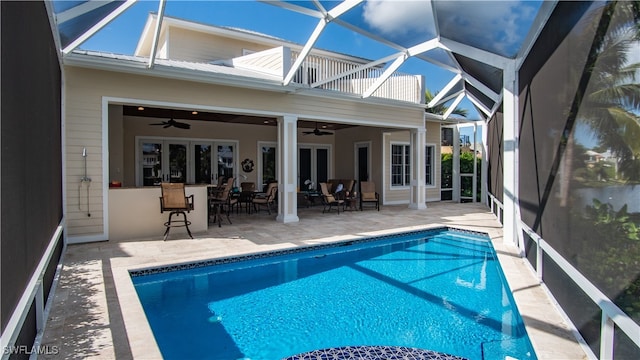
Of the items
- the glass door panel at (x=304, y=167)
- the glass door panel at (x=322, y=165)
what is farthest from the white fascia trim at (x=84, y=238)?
the glass door panel at (x=322, y=165)

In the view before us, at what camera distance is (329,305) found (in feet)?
13.7

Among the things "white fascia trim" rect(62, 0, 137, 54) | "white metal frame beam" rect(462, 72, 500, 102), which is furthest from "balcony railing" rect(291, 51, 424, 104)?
"white fascia trim" rect(62, 0, 137, 54)

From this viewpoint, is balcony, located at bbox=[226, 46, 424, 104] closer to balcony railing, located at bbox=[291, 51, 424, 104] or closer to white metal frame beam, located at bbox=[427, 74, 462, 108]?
balcony railing, located at bbox=[291, 51, 424, 104]

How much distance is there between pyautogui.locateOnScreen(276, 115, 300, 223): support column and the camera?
28.1 ft

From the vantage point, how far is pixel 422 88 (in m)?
11.1

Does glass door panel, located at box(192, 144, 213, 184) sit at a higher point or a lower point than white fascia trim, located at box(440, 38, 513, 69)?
lower

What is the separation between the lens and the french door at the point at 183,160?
34.6ft

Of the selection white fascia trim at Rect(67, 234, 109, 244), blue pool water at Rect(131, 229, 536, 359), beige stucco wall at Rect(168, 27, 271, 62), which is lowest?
blue pool water at Rect(131, 229, 536, 359)

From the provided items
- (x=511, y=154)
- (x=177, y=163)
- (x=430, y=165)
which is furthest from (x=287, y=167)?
(x=430, y=165)

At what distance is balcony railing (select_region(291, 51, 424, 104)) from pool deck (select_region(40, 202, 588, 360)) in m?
3.48

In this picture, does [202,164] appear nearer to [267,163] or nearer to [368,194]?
[267,163]

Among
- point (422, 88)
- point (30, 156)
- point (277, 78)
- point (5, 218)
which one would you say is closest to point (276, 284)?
point (30, 156)

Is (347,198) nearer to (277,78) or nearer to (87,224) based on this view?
(277,78)

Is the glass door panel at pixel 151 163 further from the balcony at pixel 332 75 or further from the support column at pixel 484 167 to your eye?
the support column at pixel 484 167
